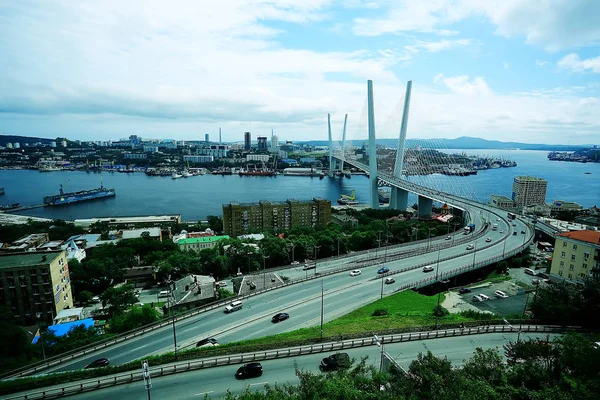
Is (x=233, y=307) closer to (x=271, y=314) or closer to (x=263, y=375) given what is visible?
(x=271, y=314)

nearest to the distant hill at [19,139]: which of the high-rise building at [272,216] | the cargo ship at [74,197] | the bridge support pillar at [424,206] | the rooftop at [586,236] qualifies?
the cargo ship at [74,197]

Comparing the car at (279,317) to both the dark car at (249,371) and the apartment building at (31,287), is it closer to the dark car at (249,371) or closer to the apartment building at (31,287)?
the dark car at (249,371)

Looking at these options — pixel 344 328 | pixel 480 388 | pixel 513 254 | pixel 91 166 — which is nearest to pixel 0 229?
pixel 344 328

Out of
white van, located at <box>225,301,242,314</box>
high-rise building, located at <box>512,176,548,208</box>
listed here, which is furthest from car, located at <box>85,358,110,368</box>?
high-rise building, located at <box>512,176,548,208</box>

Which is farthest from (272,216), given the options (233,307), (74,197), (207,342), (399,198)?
(74,197)

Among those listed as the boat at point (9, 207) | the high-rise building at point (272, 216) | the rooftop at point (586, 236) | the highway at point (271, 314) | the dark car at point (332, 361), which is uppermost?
the rooftop at point (586, 236)

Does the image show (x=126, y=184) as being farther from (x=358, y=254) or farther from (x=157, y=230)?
(x=358, y=254)
